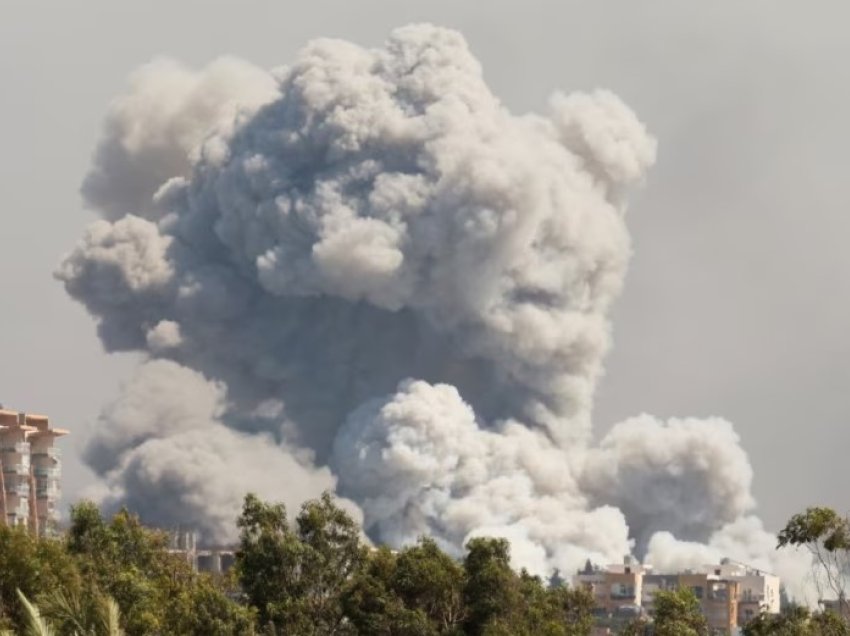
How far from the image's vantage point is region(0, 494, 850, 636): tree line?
4588cm

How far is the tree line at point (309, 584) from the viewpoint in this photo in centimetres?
4588

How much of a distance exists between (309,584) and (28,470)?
2690 inches

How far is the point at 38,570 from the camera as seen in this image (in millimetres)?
45250

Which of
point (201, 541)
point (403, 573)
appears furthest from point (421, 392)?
point (403, 573)

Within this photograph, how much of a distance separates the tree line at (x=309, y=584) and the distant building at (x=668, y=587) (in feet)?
229

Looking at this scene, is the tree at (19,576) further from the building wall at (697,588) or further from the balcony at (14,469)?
the building wall at (697,588)

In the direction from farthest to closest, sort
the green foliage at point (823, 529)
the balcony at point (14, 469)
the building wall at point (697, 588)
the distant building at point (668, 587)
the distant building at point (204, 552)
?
the building wall at point (697, 588) < the distant building at point (668, 587) < the distant building at point (204, 552) < the balcony at point (14, 469) < the green foliage at point (823, 529)

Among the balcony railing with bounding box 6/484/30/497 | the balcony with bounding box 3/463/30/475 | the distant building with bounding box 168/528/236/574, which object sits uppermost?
the balcony with bounding box 3/463/30/475

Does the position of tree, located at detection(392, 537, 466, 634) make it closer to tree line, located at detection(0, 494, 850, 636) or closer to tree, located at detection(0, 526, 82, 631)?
tree line, located at detection(0, 494, 850, 636)

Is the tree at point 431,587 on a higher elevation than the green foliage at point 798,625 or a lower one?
higher

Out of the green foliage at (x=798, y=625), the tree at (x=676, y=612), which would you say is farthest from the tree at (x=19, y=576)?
the green foliage at (x=798, y=625)

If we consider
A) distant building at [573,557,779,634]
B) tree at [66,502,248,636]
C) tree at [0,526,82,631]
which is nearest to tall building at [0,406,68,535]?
distant building at [573,557,779,634]

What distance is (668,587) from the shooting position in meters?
125

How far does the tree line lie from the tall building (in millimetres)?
58248
